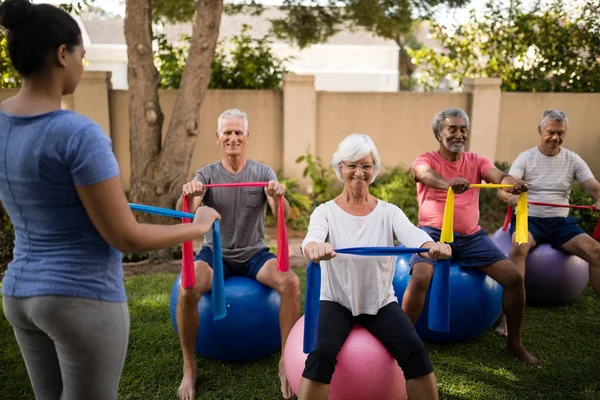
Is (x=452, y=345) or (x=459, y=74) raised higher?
(x=459, y=74)

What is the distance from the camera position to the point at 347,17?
30.7ft

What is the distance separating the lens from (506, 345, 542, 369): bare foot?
157 inches

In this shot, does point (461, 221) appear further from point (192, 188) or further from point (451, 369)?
point (192, 188)

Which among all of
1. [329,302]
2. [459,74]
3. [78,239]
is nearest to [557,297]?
[329,302]

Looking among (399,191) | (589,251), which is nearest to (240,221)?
(589,251)

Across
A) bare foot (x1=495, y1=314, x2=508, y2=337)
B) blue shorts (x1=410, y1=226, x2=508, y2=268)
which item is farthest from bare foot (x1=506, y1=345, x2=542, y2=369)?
blue shorts (x1=410, y1=226, x2=508, y2=268)

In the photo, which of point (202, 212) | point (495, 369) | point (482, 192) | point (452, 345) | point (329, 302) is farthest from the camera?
point (482, 192)

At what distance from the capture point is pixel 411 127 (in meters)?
9.30

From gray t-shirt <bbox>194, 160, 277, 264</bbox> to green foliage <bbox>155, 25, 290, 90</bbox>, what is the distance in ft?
18.1

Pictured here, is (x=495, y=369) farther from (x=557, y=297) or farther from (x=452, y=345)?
(x=557, y=297)

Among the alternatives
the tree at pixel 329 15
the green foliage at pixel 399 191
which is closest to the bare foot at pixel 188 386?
the green foliage at pixel 399 191

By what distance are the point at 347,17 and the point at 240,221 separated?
254 inches

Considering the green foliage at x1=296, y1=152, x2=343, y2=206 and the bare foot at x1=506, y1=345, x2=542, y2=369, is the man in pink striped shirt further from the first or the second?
the green foliage at x1=296, y1=152, x2=343, y2=206

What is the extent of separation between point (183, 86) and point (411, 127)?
13.2ft
